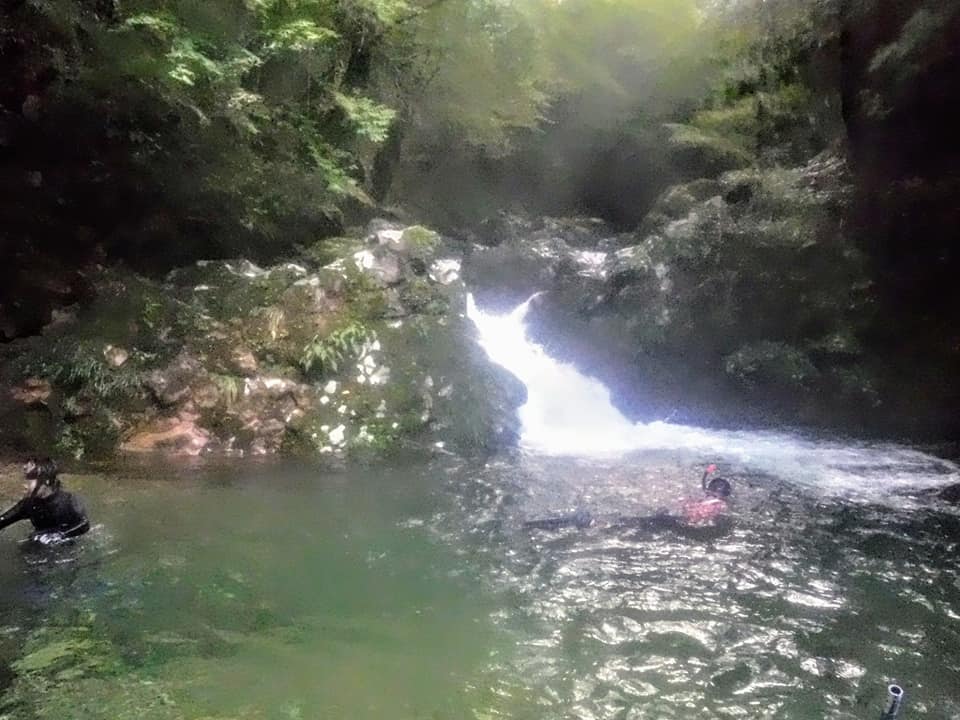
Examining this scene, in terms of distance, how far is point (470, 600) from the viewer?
5809 mm

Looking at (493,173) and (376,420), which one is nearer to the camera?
(376,420)

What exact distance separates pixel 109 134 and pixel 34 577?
246 inches

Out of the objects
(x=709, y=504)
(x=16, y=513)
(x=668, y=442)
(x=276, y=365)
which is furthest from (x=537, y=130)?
(x=16, y=513)

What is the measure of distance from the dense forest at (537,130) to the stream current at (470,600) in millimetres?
3388

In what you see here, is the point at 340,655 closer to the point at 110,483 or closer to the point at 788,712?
the point at 788,712

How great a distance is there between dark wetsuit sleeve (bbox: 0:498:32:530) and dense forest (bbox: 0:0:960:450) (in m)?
3.25

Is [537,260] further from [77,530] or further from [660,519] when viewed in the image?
[77,530]

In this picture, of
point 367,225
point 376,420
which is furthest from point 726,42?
point 376,420

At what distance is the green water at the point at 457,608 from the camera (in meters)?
4.46

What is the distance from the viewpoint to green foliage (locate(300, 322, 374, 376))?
10.1 meters

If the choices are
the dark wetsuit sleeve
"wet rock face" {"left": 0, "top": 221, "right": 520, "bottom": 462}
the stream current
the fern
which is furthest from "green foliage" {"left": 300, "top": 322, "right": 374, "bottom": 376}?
the dark wetsuit sleeve

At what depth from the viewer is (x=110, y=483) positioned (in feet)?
25.6

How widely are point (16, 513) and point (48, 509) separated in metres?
0.28

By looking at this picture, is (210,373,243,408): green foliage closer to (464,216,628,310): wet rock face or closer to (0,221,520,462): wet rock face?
(0,221,520,462): wet rock face
